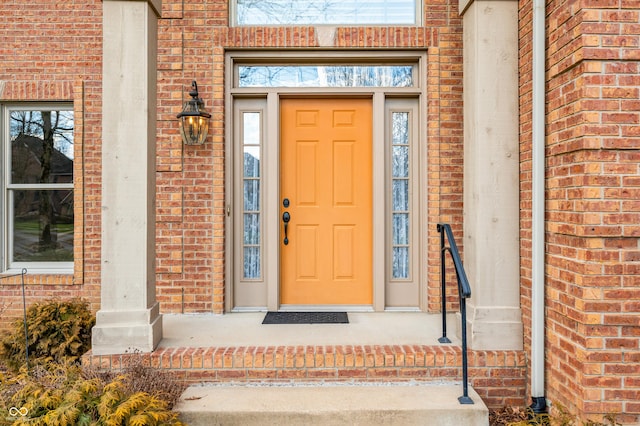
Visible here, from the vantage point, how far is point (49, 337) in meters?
3.53

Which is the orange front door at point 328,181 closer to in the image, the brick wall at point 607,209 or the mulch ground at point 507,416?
the mulch ground at point 507,416

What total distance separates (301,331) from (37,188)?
10.2ft

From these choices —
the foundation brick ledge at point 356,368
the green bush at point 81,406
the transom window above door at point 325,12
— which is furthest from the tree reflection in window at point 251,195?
the green bush at point 81,406

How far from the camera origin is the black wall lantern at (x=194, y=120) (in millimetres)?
3967

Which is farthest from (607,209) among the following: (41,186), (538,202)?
(41,186)

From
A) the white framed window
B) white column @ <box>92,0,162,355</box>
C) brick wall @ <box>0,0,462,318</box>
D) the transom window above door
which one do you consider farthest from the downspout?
the white framed window

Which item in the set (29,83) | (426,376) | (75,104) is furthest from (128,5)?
(426,376)

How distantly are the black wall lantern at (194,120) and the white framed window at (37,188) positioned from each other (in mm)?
1350

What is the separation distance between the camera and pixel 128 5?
10.1 feet

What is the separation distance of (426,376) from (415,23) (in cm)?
315

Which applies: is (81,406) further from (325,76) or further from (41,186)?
(325,76)

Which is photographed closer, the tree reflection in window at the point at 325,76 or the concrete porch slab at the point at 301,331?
the concrete porch slab at the point at 301,331

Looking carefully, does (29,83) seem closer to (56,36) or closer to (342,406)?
(56,36)

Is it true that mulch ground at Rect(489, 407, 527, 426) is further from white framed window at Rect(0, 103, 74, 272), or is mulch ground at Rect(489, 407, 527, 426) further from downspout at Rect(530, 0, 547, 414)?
white framed window at Rect(0, 103, 74, 272)
